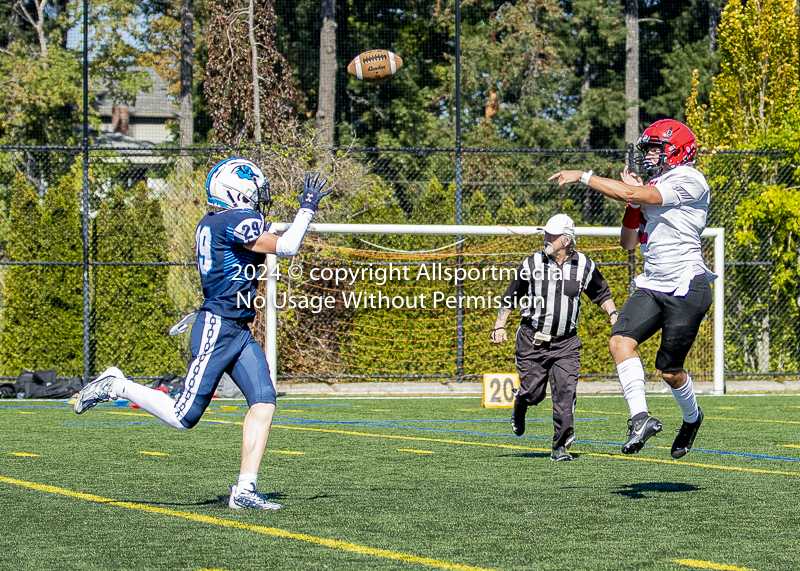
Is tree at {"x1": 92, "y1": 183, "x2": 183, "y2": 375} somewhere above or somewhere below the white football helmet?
below

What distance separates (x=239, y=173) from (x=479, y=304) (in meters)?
10.8

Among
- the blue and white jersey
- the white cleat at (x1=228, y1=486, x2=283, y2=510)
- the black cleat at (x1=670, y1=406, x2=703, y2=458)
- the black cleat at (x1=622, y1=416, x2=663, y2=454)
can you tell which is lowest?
the white cleat at (x1=228, y1=486, x2=283, y2=510)

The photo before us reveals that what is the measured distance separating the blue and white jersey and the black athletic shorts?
2.09 metres

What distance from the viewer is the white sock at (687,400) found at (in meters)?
6.49

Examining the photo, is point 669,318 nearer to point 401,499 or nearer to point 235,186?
point 401,499

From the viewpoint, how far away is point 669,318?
245 inches

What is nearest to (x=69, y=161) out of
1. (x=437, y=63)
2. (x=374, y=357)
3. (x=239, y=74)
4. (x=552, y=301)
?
(x=239, y=74)

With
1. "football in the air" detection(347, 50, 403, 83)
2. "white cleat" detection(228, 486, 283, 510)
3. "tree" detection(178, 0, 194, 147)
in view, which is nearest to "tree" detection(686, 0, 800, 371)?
"football in the air" detection(347, 50, 403, 83)

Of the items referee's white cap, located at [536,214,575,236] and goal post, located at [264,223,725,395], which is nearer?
referee's white cap, located at [536,214,575,236]

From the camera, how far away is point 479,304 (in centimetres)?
1655

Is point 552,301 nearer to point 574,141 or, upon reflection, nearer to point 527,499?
point 527,499

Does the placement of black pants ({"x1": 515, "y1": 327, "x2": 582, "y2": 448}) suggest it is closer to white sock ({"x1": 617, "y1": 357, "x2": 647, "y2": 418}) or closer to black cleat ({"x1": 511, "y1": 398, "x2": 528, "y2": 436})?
black cleat ({"x1": 511, "y1": 398, "x2": 528, "y2": 436})

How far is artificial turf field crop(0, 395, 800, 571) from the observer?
4480 mm

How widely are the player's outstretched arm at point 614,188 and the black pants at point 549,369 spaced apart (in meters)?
2.43
